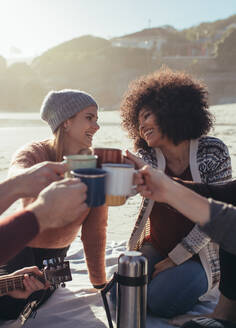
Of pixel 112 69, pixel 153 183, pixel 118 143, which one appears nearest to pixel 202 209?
pixel 153 183

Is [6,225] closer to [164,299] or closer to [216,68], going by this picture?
[164,299]

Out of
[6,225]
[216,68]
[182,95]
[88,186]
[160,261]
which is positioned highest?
[216,68]

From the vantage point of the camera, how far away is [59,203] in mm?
1623

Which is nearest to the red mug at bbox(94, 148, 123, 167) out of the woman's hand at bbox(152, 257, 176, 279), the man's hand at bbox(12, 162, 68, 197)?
the man's hand at bbox(12, 162, 68, 197)

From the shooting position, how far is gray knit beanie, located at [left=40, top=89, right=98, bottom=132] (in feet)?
11.0

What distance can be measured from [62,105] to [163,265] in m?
1.43

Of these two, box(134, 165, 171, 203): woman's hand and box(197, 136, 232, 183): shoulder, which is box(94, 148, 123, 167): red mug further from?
box(197, 136, 232, 183): shoulder

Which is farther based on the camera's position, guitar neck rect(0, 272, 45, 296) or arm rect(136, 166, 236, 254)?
guitar neck rect(0, 272, 45, 296)

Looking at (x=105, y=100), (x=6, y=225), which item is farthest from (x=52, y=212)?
(x=105, y=100)

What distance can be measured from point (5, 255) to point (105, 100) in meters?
45.2

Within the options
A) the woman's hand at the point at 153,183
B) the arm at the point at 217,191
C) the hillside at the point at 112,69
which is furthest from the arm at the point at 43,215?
the hillside at the point at 112,69

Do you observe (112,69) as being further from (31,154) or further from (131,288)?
(131,288)

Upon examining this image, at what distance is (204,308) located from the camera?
316cm

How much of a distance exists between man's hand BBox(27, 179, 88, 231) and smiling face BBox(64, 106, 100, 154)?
1647mm
